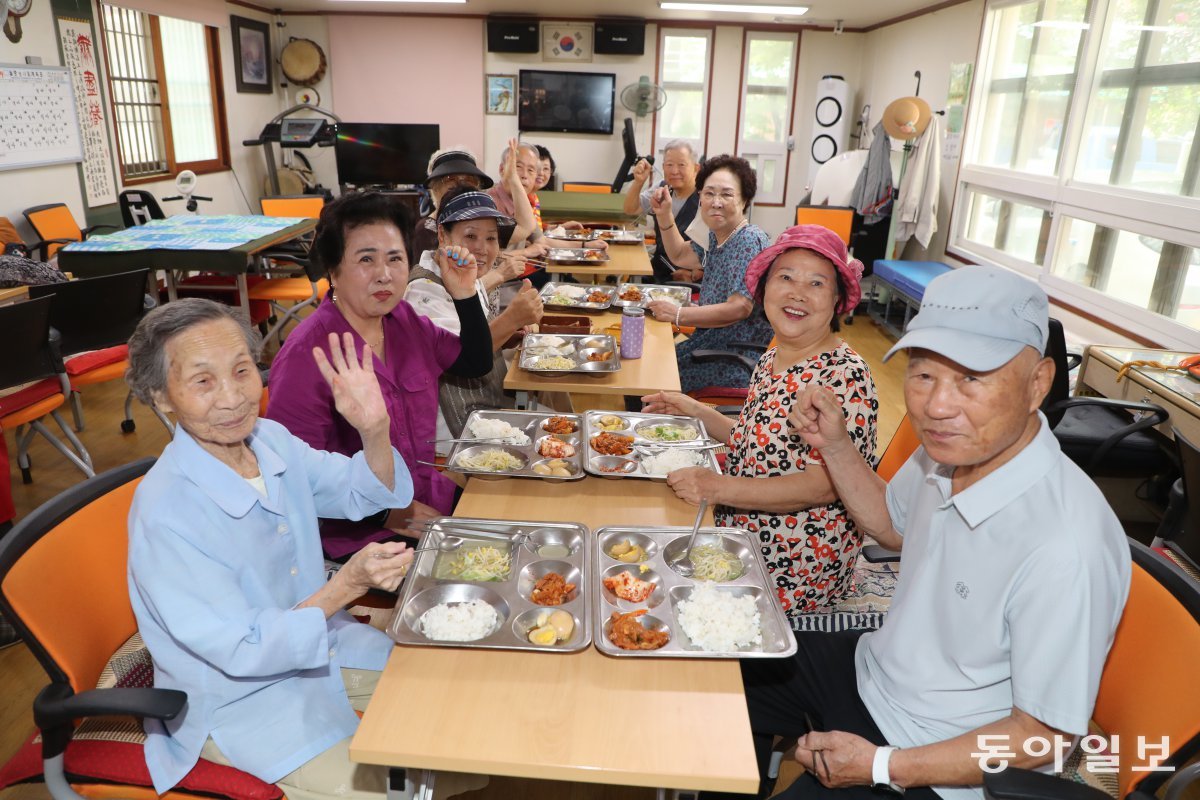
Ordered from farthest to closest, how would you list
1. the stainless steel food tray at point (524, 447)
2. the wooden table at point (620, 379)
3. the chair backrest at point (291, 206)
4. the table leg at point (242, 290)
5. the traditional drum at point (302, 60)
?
the traditional drum at point (302, 60) < the chair backrest at point (291, 206) < the table leg at point (242, 290) < the wooden table at point (620, 379) < the stainless steel food tray at point (524, 447)

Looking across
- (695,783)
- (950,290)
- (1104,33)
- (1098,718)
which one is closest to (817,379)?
(950,290)

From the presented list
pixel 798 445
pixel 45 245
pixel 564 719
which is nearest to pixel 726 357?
pixel 798 445

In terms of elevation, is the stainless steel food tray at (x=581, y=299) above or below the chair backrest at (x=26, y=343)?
above

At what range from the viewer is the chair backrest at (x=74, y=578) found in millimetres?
1324

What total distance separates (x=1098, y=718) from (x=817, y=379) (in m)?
0.90

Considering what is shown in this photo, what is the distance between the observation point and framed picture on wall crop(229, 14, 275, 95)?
8922mm

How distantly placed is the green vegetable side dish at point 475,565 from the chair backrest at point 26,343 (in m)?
2.61

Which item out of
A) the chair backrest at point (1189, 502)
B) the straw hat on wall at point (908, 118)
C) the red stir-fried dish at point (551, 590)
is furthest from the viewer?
the straw hat on wall at point (908, 118)

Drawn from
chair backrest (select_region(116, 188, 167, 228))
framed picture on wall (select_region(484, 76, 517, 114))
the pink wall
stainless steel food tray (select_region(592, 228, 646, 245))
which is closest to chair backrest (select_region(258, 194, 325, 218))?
chair backrest (select_region(116, 188, 167, 228))

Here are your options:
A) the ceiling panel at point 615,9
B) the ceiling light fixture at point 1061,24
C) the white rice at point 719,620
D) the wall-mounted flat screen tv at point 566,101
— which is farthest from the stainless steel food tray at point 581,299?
the wall-mounted flat screen tv at point 566,101

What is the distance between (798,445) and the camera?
1.92m

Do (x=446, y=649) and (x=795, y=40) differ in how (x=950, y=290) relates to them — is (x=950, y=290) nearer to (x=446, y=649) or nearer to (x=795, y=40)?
(x=446, y=649)

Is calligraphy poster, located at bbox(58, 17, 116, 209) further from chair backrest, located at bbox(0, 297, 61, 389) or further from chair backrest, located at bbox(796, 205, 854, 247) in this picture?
chair backrest, located at bbox(796, 205, 854, 247)

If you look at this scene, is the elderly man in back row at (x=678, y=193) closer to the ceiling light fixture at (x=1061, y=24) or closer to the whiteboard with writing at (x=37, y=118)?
the ceiling light fixture at (x=1061, y=24)
